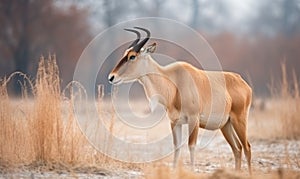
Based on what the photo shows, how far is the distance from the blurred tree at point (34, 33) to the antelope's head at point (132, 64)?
22.6 metres

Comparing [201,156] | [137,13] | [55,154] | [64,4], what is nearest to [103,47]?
[137,13]

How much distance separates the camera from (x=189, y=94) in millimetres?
10383

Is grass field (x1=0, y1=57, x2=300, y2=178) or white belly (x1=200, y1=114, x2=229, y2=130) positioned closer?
grass field (x1=0, y1=57, x2=300, y2=178)

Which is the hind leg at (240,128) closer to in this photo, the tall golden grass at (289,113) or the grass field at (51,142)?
the grass field at (51,142)

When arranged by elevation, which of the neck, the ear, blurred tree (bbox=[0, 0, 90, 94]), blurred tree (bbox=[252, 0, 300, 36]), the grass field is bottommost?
the grass field

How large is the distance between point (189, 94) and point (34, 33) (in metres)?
24.9

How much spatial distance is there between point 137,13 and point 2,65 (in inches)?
545

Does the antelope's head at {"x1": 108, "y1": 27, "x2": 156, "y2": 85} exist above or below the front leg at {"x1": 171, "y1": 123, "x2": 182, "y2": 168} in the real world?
above

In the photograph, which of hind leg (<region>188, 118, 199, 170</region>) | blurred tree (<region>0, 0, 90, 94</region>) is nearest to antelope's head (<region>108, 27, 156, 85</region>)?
hind leg (<region>188, 118, 199, 170</region>)

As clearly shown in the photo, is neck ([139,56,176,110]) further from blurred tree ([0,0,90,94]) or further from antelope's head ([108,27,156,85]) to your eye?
blurred tree ([0,0,90,94])

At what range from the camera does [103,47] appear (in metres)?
42.6

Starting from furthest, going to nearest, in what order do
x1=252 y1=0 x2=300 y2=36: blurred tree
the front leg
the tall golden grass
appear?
1. x1=252 y1=0 x2=300 y2=36: blurred tree
2. the tall golden grass
3. the front leg

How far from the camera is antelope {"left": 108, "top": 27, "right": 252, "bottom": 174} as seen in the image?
1021 cm

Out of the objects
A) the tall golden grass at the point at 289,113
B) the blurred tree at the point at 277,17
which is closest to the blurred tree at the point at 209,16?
the blurred tree at the point at 277,17
